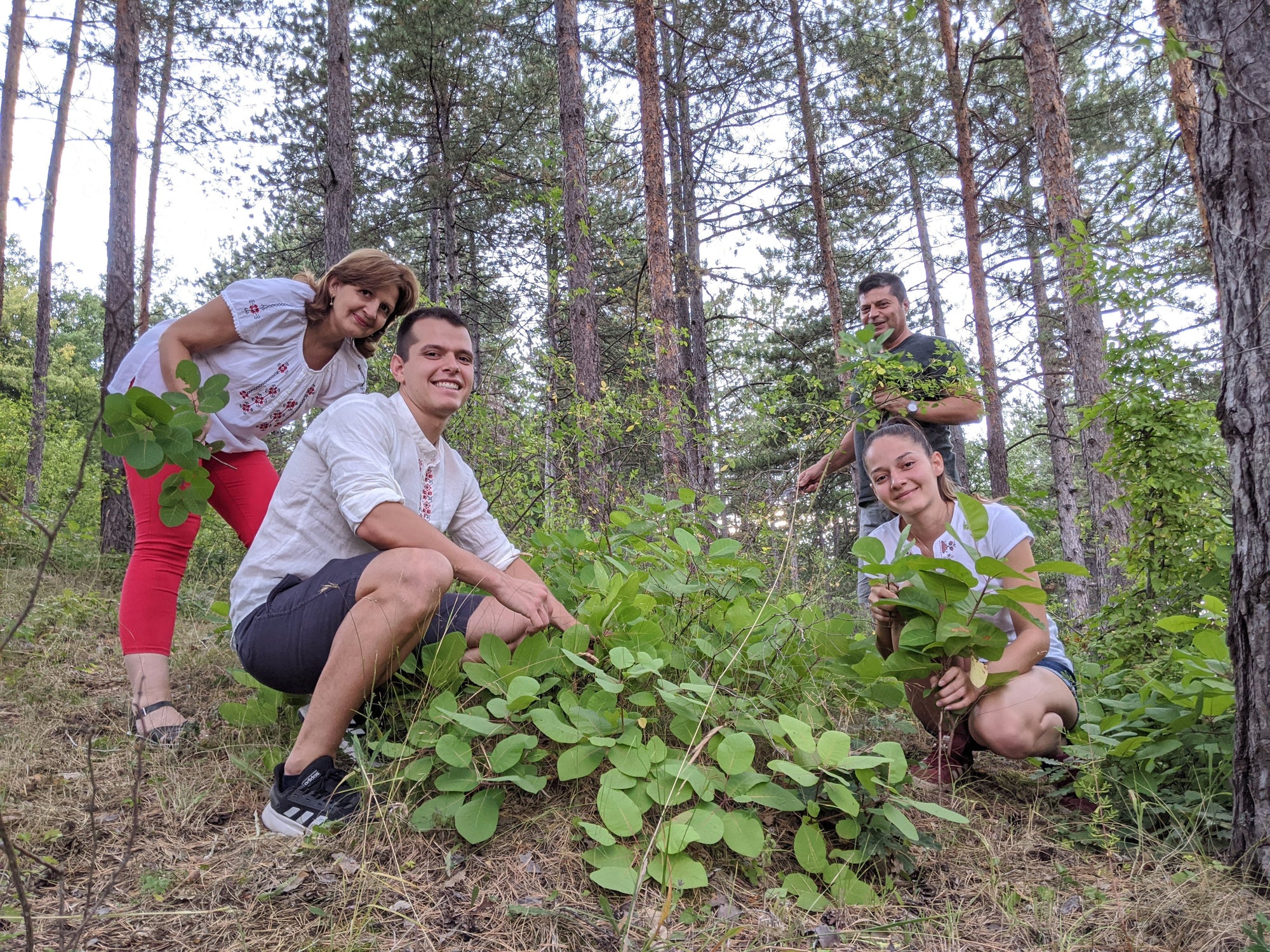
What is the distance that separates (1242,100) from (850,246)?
13070mm

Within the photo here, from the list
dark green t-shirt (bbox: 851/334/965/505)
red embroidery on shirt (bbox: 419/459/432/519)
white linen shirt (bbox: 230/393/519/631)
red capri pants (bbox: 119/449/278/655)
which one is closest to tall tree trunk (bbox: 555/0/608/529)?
dark green t-shirt (bbox: 851/334/965/505)

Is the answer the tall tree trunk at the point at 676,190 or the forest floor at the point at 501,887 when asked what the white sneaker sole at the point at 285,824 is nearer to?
the forest floor at the point at 501,887

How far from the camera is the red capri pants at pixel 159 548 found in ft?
7.73

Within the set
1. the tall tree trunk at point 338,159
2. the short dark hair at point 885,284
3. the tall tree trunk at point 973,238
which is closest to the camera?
the short dark hair at point 885,284

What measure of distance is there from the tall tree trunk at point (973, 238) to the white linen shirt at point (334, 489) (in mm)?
8623

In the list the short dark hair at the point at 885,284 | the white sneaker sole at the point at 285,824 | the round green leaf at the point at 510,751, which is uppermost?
the short dark hair at the point at 885,284

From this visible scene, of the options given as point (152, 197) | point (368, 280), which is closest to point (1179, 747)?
point (368, 280)

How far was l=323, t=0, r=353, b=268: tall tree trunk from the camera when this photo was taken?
597 centimetres

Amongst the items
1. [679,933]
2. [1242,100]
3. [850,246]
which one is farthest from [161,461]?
[850,246]

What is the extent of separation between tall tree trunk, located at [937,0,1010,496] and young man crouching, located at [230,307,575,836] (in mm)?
8520

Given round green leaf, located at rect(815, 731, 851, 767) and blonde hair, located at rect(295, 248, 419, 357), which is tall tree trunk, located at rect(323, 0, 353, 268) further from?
round green leaf, located at rect(815, 731, 851, 767)

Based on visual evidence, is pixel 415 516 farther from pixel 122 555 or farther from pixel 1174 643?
pixel 122 555

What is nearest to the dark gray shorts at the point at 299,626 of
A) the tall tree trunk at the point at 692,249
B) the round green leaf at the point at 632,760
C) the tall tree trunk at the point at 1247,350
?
the round green leaf at the point at 632,760

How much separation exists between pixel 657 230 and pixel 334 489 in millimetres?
6275
